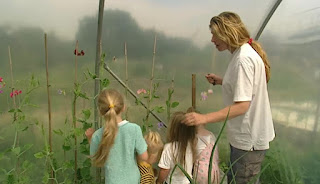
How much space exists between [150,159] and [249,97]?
31.8 inches

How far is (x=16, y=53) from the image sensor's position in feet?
7.48

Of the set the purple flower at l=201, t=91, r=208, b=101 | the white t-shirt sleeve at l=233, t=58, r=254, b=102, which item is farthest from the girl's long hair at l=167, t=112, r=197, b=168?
the purple flower at l=201, t=91, r=208, b=101

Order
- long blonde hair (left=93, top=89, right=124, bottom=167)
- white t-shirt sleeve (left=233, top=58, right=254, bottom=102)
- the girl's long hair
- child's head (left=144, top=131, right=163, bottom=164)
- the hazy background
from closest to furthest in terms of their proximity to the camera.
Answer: white t-shirt sleeve (left=233, top=58, right=254, bottom=102) < long blonde hair (left=93, top=89, right=124, bottom=167) < the girl's long hair < child's head (left=144, top=131, right=163, bottom=164) < the hazy background

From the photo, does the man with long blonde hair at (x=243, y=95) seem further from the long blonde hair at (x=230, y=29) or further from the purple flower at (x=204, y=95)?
the purple flower at (x=204, y=95)

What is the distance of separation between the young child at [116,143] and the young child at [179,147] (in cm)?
16

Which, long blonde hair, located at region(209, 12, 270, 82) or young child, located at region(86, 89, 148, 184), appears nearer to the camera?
long blonde hair, located at region(209, 12, 270, 82)

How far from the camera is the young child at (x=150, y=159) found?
80.0 inches

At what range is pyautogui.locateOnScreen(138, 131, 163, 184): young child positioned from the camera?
2031mm

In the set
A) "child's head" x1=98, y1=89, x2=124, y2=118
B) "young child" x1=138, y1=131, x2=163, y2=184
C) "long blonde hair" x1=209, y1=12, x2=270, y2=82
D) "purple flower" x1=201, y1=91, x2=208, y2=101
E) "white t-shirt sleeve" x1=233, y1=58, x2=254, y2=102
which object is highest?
"long blonde hair" x1=209, y1=12, x2=270, y2=82

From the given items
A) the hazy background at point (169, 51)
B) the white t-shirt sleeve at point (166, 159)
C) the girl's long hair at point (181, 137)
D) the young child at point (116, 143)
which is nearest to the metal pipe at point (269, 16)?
the hazy background at point (169, 51)

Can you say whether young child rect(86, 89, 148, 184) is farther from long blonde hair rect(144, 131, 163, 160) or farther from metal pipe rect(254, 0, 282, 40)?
metal pipe rect(254, 0, 282, 40)

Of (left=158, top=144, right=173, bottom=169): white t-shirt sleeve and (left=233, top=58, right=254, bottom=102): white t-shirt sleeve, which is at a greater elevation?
(left=233, top=58, right=254, bottom=102): white t-shirt sleeve

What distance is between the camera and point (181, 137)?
6.49ft

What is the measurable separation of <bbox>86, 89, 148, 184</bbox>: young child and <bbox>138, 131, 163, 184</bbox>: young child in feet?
0.35
